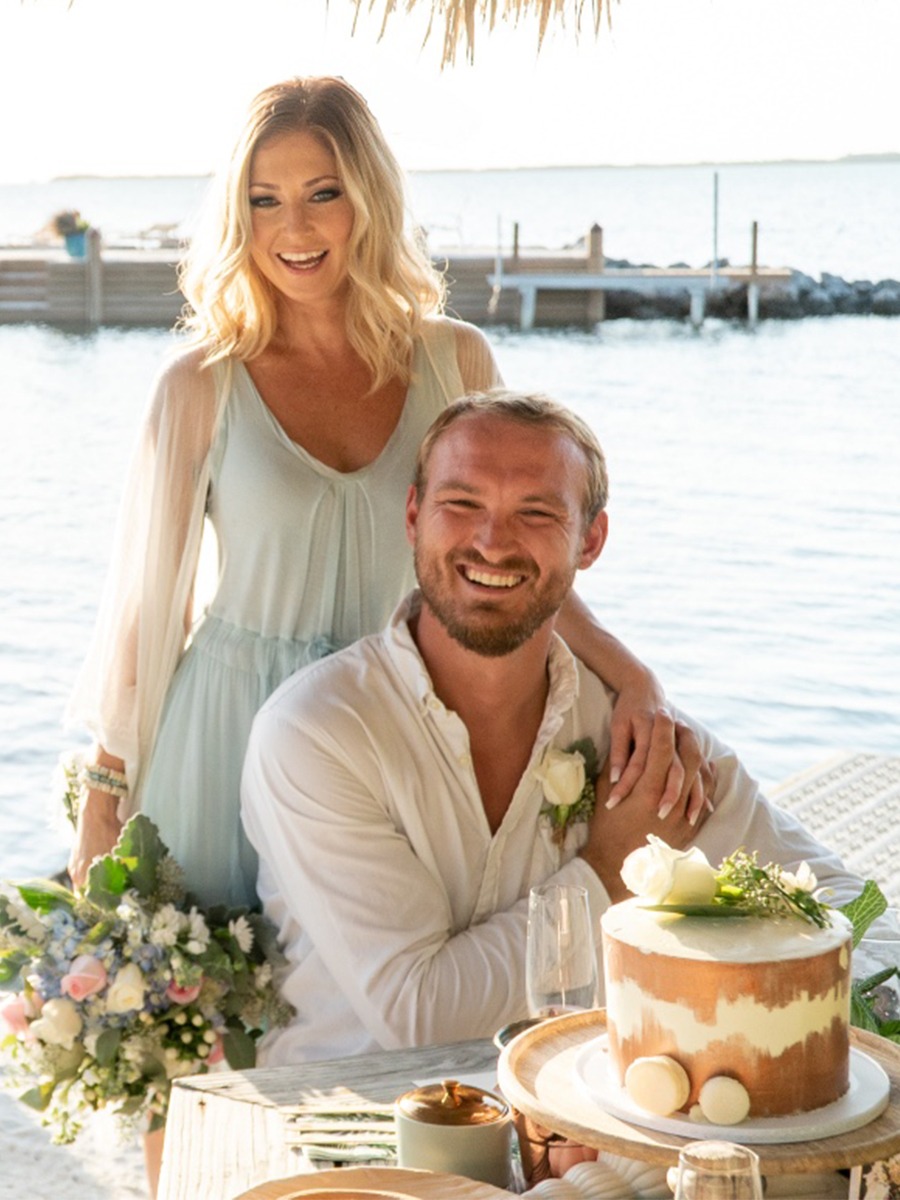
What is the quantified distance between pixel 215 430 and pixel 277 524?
0.55 feet

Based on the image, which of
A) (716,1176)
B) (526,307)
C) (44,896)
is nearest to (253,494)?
(44,896)

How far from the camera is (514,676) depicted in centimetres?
235

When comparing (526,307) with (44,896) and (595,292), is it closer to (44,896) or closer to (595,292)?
(595,292)

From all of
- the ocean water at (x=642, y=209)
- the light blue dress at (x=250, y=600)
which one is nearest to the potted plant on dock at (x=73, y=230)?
the ocean water at (x=642, y=209)

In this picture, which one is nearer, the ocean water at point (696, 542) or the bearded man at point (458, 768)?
the bearded man at point (458, 768)

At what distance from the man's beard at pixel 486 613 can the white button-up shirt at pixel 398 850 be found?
0.22 feet

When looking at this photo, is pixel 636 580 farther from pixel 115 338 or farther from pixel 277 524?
pixel 115 338

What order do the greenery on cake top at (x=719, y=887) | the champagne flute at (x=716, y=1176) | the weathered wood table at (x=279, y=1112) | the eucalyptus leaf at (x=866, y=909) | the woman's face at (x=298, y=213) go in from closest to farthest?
the champagne flute at (x=716, y=1176), the greenery on cake top at (x=719, y=887), the weathered wood table at (x=279, y=1112), the eucalyptus leaf at (x=866, y=909), the woman's face at (x=298, y=213)

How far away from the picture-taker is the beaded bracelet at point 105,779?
2.68 meters

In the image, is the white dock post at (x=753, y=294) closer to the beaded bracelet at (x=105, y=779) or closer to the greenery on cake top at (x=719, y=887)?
the beaded bracelet at (x=105, y=779)

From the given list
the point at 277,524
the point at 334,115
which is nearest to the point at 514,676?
the point at 277,524

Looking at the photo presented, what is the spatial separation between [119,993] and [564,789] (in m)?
0.61

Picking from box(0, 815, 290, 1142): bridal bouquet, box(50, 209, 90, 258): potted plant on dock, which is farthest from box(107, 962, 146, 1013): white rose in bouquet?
box(50, 209, 90, 258): potted plant on dock

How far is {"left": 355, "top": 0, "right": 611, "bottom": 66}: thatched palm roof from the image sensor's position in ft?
9.31
